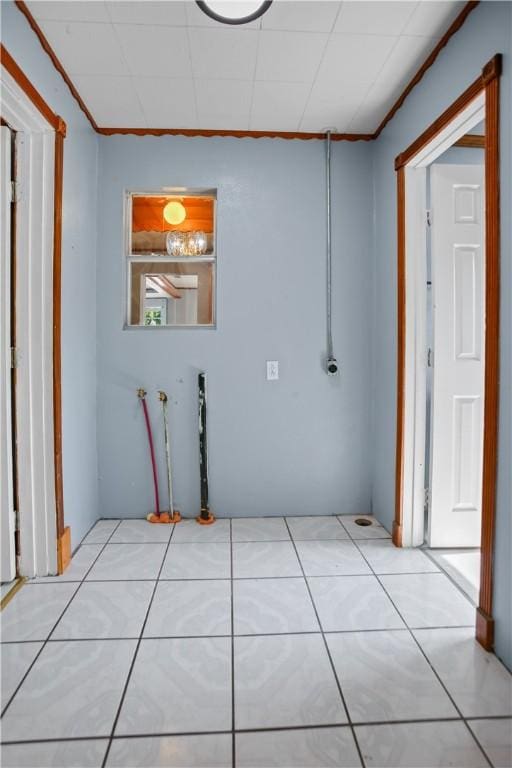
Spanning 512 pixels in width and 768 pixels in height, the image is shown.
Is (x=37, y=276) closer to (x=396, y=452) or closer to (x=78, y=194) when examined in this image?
(x=78, y=194)

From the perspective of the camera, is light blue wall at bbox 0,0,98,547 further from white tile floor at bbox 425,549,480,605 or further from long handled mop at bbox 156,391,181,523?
white tile floor at bbox 425,549,480,605

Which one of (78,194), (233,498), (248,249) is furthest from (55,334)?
(233,498)

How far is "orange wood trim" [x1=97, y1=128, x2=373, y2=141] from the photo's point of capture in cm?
265

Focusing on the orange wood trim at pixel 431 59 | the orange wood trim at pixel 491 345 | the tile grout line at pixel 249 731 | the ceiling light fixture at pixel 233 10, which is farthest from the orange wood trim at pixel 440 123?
the tile grout line at pixel 249 731

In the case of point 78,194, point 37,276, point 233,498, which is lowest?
point 233,498

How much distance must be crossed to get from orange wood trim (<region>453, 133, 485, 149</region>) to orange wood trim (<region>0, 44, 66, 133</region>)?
2.10m

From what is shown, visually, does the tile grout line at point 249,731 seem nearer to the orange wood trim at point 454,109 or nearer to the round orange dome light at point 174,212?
the orange wood trim at point 454,109

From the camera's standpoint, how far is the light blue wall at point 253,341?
2.72 metres

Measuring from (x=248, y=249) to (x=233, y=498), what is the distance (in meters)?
1.61

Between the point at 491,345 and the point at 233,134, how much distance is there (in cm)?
206

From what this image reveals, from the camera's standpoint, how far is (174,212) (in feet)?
9.36

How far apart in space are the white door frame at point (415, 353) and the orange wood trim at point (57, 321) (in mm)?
1750

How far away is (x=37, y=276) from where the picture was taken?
2008mm

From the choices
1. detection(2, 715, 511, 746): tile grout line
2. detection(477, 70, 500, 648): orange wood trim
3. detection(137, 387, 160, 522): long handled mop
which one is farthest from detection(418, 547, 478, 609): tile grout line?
detection(137, 387, 160, 522): long handled mop
